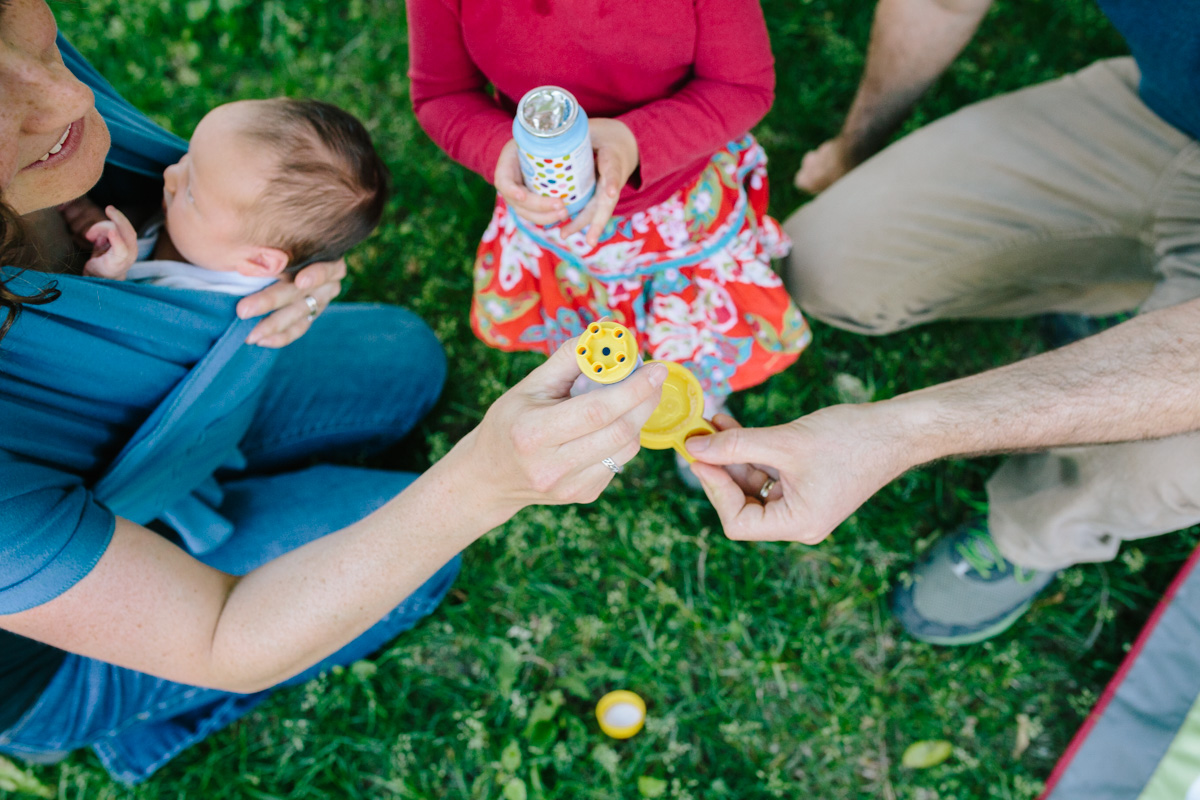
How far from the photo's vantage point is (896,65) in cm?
197

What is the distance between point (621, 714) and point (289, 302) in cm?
139

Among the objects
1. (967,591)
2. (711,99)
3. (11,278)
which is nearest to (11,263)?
(11,278)

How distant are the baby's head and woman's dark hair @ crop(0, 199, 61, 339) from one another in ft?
1.48

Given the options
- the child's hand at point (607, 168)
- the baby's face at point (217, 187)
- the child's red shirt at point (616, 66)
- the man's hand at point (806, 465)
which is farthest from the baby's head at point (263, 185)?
the man's hand at point (806, 465)

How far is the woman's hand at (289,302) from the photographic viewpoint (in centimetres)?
154

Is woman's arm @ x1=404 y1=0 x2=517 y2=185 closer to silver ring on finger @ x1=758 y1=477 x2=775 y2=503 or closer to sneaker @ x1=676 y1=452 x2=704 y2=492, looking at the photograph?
silver ring on finger @ x1=758 y1=477 x2=775 y2=503

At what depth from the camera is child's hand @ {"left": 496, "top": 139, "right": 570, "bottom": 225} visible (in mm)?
1414

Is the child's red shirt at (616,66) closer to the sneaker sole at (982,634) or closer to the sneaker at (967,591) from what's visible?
the sneaker at (967,591)

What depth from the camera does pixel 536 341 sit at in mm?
1946

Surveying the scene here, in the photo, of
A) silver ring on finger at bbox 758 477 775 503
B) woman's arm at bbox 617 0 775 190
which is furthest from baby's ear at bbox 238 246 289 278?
silver ring on finger at bbox 758 477 775 503

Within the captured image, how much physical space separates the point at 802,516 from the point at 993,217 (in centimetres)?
109

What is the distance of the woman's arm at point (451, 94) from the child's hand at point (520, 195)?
71mm

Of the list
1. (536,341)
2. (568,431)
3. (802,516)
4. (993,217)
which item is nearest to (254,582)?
(568,431)

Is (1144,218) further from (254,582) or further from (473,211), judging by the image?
(254,582)
